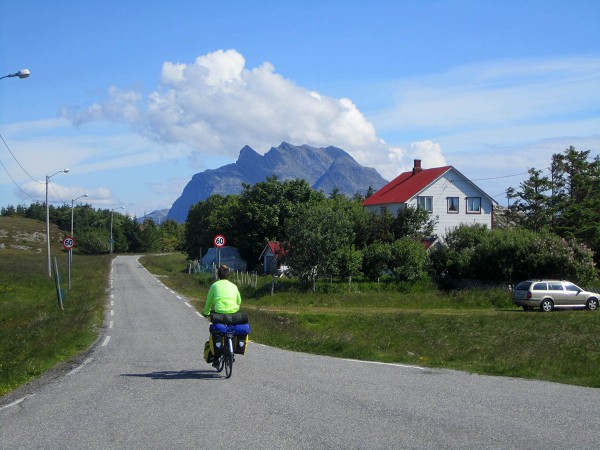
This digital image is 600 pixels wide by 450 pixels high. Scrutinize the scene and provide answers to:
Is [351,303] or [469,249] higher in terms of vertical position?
[469,249]

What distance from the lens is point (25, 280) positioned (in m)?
47.6

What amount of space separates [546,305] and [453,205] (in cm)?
2649

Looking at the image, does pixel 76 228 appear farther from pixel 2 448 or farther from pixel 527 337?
pixel 2 448

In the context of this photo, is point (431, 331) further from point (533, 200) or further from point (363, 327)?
point (533, 200)

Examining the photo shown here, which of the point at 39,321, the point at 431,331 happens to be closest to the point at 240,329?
the point at 431,331

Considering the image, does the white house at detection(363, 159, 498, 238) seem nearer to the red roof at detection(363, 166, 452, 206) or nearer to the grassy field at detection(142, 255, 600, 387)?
the red roof at detection(363, 166, 452, 206)

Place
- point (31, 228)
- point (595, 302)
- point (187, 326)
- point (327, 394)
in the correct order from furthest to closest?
point (31, 228) < point (595, 302) < point (187, 326) < point (327, 394)

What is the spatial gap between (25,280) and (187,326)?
29648 millimetres

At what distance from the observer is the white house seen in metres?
62.4

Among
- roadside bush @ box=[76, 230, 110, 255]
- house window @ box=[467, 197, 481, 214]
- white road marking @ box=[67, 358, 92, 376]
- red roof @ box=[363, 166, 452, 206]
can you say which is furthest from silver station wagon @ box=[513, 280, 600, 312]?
roadside bush @ box=[76, 230, 110, 255]

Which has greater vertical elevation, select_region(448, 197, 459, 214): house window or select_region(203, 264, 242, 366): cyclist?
select_region(448, 197, 459, 214): house window

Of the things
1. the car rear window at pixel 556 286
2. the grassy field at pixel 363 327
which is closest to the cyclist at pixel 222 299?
the grassy field at pixel 363 327

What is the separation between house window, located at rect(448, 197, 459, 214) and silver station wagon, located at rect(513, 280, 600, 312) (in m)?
24.7

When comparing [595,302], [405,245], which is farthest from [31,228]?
A: [595,302]
